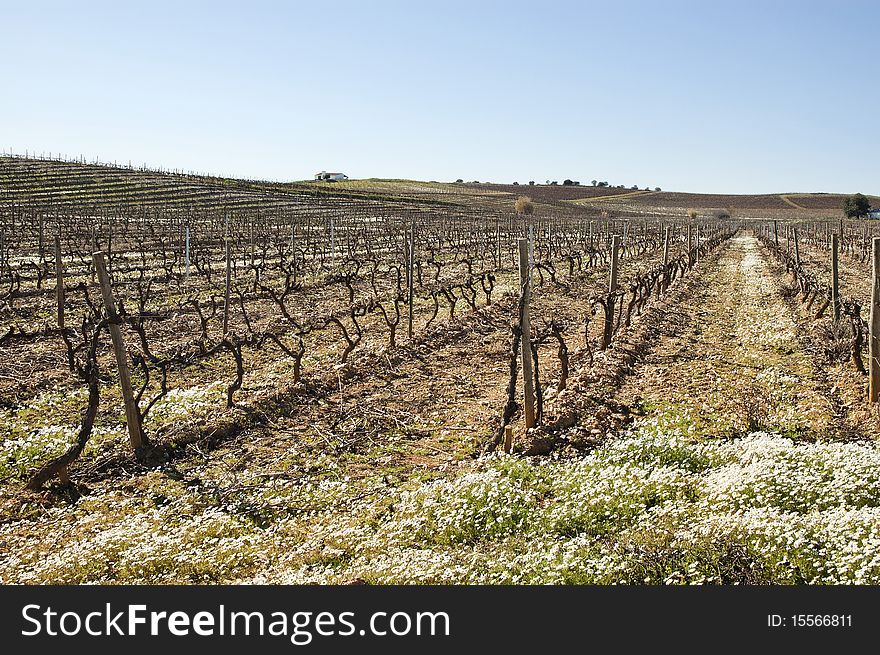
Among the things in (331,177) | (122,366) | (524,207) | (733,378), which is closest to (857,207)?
(524,207)

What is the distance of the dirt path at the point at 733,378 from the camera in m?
9.32

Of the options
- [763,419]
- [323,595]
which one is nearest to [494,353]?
[763,419]

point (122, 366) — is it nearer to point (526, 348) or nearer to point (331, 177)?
point (526, 348)

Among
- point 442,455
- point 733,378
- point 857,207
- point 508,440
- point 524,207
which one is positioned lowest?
point 442,455

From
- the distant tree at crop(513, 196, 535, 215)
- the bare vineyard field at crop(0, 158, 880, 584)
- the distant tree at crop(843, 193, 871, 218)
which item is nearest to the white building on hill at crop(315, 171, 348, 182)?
the distant tree at crop(513, 196, 535, 215)

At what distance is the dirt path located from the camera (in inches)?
367

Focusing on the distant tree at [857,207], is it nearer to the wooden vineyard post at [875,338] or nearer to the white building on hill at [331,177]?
the white building on hill at [331,177]

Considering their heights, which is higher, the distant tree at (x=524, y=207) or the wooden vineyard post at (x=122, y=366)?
the distant tree at (x=524, y=207)

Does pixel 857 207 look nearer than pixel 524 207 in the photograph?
No

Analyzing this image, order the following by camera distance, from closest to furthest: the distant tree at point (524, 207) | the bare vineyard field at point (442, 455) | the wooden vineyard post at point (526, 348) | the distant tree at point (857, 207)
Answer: the bare vineyard field at point (442, 455) → the wooden vineyard post at point (526, 348) → the distant tree at point (524, 207) → the distant tree at point (857, 207)

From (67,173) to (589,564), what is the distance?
285ft

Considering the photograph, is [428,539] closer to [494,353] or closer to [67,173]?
[494,353]

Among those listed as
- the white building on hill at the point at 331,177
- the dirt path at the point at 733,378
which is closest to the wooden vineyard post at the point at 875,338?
the dirt path at the point at 733,378

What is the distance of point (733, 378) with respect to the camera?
1184 cm
